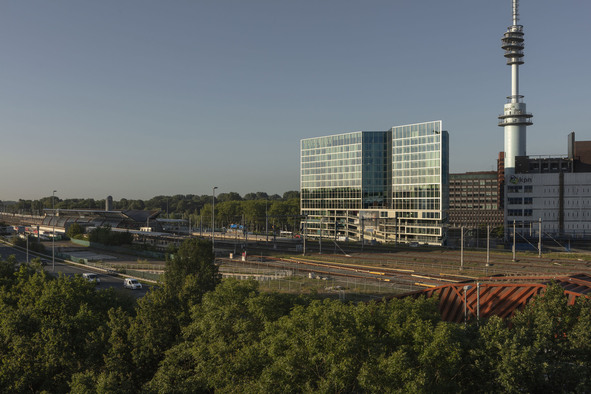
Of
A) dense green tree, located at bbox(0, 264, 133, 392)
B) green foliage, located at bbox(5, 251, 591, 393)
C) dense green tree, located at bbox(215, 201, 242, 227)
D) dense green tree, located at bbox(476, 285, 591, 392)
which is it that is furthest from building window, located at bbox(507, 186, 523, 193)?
dense green tree, located at bbox(0, 264, 133, 392)

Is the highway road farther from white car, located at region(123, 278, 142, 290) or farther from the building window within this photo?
the building window

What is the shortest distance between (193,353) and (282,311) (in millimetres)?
5039

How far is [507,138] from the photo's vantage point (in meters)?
154

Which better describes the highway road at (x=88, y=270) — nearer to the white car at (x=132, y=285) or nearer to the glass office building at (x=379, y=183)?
the white car at (x=132, y=285)

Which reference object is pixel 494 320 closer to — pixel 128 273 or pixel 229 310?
pixel 229 310

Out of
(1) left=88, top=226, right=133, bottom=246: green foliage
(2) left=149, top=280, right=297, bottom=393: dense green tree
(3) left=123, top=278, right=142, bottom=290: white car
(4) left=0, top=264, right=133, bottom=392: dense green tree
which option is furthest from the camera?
(1) left=88, top=226, right=133, bottom=246: green foliage

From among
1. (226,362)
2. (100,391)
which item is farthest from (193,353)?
(100,391)

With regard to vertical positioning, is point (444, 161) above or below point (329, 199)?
above

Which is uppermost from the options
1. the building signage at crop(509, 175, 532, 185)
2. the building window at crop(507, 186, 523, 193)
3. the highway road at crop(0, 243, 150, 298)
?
the building signage at crop(509, 175, 532, 185)

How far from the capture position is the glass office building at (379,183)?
12044cm

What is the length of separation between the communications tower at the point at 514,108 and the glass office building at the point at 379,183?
4561 cm

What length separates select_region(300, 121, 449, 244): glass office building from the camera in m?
120

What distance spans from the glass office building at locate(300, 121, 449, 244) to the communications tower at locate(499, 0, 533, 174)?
4561 cm

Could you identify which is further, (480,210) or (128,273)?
(480,210)
